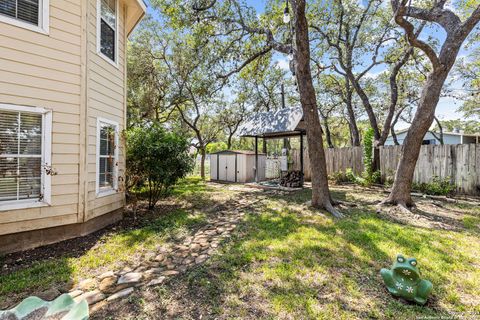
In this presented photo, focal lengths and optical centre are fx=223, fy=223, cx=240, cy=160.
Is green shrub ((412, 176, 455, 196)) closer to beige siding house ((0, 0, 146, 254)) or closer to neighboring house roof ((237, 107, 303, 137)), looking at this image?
neighboring house roof ((237, 107, 303, 137))

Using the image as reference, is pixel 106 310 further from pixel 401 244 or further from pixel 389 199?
pixel 389 199

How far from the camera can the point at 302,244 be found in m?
3.96

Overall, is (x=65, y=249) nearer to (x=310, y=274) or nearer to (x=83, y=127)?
(x=83, y=127)

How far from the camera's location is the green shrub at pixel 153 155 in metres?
5.79

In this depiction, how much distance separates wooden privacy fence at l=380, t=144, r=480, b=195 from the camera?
7766 mm

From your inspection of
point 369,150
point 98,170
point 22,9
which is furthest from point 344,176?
point 22,9

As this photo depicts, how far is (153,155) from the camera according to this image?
19.2ft

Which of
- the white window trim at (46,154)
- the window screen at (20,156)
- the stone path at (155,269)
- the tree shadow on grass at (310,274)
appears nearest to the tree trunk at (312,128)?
the tree shadow on grass at (310,274)

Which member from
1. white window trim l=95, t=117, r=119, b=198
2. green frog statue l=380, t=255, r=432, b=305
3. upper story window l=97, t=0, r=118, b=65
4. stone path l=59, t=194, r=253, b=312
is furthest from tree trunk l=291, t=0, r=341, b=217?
white window trim l=95, t=117, r=119, b=198

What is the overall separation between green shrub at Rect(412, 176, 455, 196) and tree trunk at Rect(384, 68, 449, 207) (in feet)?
10.2

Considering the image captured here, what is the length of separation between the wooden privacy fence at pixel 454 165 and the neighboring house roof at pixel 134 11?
351 inches

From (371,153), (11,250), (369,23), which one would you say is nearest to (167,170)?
(11,250)

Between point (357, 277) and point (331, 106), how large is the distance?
2014cm

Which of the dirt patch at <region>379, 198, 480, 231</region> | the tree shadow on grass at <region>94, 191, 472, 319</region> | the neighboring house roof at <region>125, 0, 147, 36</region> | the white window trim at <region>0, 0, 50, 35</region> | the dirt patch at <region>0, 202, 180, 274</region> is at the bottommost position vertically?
the dirt patch at <region>0, 202, 180, 274</region>
